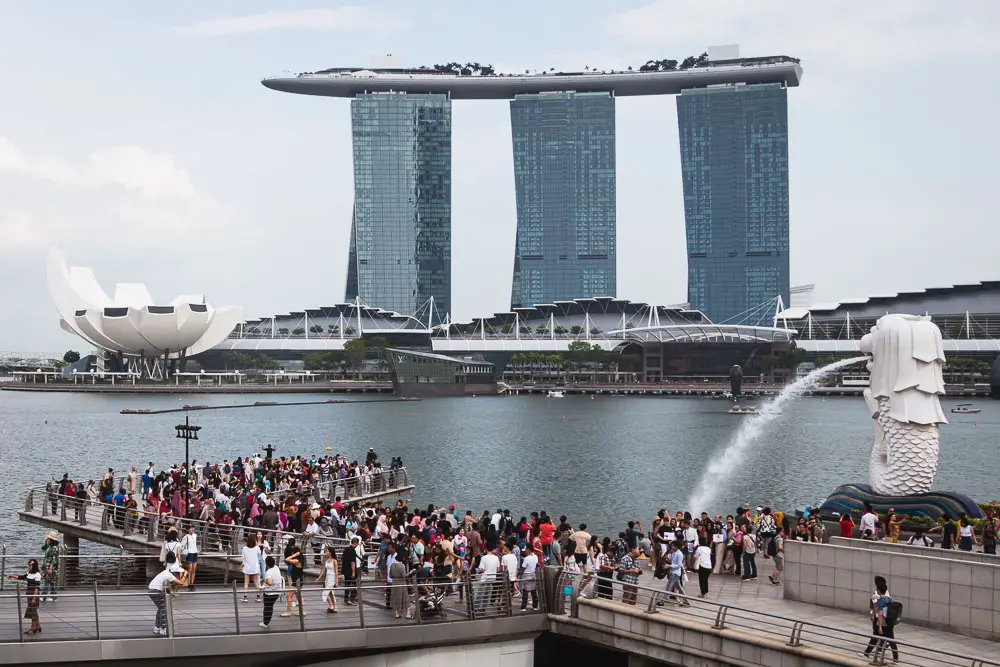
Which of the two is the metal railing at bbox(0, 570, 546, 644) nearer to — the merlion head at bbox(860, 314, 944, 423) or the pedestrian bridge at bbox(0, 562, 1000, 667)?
the pedestrian bridge at bbox(0, 562, 1000, 667)

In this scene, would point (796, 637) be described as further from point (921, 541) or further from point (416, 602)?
point (921, 541)

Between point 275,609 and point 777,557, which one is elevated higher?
point 275,609

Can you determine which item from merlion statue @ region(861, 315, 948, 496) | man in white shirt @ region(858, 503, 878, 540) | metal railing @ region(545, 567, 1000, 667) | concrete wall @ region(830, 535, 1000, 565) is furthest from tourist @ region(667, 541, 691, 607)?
merlion statue @ region(861, 315, 948, 496)

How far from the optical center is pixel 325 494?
1212 inches

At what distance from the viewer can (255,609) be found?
15.7 meters

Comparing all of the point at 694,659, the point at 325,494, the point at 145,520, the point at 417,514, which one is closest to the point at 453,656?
the point at 694,659

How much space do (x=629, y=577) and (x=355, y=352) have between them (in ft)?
469

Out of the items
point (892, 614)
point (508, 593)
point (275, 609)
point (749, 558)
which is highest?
point (892, 614)

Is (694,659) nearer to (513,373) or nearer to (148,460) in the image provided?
(148,460)

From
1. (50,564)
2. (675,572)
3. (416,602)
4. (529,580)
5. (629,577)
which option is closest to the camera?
(416,602)

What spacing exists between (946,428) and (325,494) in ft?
204

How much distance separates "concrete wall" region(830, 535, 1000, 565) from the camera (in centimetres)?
1614

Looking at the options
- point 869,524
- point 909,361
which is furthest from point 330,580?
point 909,361

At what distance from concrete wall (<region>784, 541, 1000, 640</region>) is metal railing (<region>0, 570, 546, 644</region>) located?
12.7ft
